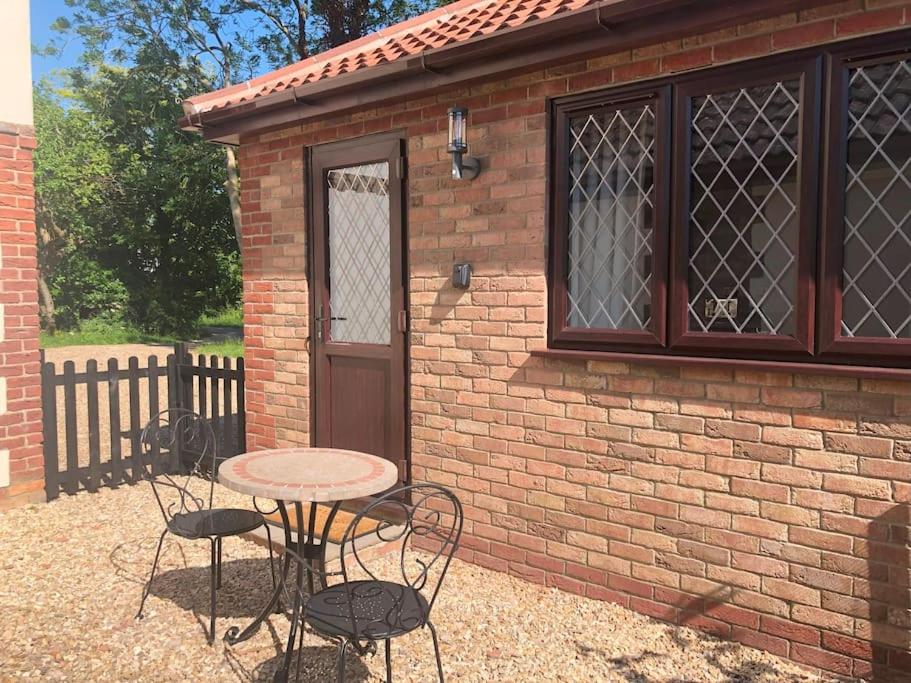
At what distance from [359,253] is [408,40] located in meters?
1.54

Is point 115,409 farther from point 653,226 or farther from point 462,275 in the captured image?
point 653,226

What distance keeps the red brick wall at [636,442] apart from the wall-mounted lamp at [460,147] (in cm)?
7

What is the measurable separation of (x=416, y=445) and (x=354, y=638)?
7.67 ft

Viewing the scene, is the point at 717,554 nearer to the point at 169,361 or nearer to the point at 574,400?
the point at 574,400

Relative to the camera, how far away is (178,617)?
3658mm

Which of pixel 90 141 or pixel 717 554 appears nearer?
pixel 717 554

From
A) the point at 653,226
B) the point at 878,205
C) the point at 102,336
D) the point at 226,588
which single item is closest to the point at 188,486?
the point at 226,588

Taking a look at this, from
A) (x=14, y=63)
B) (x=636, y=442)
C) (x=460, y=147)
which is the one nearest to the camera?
(x=636, y=442)

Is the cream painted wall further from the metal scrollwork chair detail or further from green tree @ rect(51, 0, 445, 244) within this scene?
green tree @ rect(51, 0, 445, 244)

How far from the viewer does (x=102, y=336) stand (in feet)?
63.7

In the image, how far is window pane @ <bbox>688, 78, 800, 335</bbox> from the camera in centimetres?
327

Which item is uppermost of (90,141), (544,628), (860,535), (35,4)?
(35,4)

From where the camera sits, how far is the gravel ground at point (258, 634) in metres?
3.15

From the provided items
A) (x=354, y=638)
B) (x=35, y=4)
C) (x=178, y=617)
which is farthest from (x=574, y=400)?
(x=35, y=4)
